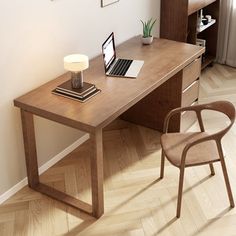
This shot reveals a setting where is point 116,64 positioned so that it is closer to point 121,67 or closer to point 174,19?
point 121,67

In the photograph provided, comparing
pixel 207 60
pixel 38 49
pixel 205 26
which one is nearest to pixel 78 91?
pixel 38 49

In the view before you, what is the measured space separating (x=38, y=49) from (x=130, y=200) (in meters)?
1.10

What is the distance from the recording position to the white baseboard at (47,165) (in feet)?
9.55

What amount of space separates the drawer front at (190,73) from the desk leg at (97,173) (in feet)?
3.54

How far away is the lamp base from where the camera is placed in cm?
275

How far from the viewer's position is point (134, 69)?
310cm

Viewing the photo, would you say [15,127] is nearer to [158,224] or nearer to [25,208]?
[25,208]

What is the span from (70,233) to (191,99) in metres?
1.52

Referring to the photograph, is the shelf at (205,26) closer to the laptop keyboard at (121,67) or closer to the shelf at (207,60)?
the shelf at (207,60)

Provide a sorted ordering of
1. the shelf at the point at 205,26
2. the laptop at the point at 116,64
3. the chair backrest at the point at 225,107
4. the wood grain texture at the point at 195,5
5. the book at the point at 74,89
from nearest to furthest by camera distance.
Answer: the chair backrest at the point at 225,107 → the book at the point at 74,89 → the laptop at the point at 116,64 → the wood grain texture at the point at 195,5 → the shelf at the point at 205,26

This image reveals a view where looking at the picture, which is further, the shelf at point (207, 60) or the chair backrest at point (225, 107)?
the shelf at point (207, 60)

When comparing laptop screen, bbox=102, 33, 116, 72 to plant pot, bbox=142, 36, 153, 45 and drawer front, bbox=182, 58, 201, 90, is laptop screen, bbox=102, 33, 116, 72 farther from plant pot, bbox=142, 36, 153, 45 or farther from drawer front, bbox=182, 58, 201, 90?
drawer front, bbox=182, 58, 201, 90

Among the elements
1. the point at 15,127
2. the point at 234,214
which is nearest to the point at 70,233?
the point at 15,127

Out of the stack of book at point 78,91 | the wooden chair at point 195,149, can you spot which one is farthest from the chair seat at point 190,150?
the stack of book at point 78,91
